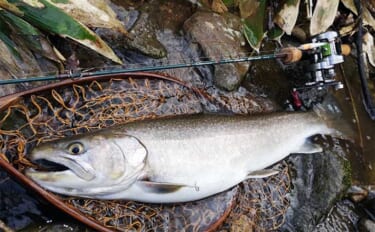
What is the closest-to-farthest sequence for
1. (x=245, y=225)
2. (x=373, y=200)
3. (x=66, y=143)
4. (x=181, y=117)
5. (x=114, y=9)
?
1. (x=66, y=143)
2. (x=181, y=117)
3. (x=245, y=225)
4. (x=114, y=9)
5. (x=373, y=200)

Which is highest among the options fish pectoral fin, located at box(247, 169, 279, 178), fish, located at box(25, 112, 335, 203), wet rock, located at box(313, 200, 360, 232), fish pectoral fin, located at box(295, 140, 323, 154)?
fish, located at box(25, 112, 335, 203)

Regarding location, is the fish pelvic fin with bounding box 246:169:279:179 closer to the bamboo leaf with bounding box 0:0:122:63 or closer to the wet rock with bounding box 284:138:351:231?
the wet rock with bounding box 284:138:351:231

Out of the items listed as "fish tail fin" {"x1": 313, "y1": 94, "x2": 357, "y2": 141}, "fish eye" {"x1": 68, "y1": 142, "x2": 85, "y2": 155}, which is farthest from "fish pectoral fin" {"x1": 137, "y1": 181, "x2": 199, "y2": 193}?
"fish tail fin" {"x1": 313, "y1": 94, "x2": 357, "y2": 141}

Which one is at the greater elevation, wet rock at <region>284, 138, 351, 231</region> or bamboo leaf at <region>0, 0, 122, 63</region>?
bamboo leaf at <region>0, 0, 122, 63</region>

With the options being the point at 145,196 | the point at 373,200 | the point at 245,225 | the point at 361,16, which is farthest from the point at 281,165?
the point at 361,16

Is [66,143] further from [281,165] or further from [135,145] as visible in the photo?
[281,165]

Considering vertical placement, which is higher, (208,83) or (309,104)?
(208,83)

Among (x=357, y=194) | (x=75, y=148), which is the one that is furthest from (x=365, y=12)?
(x=75, y=148)
